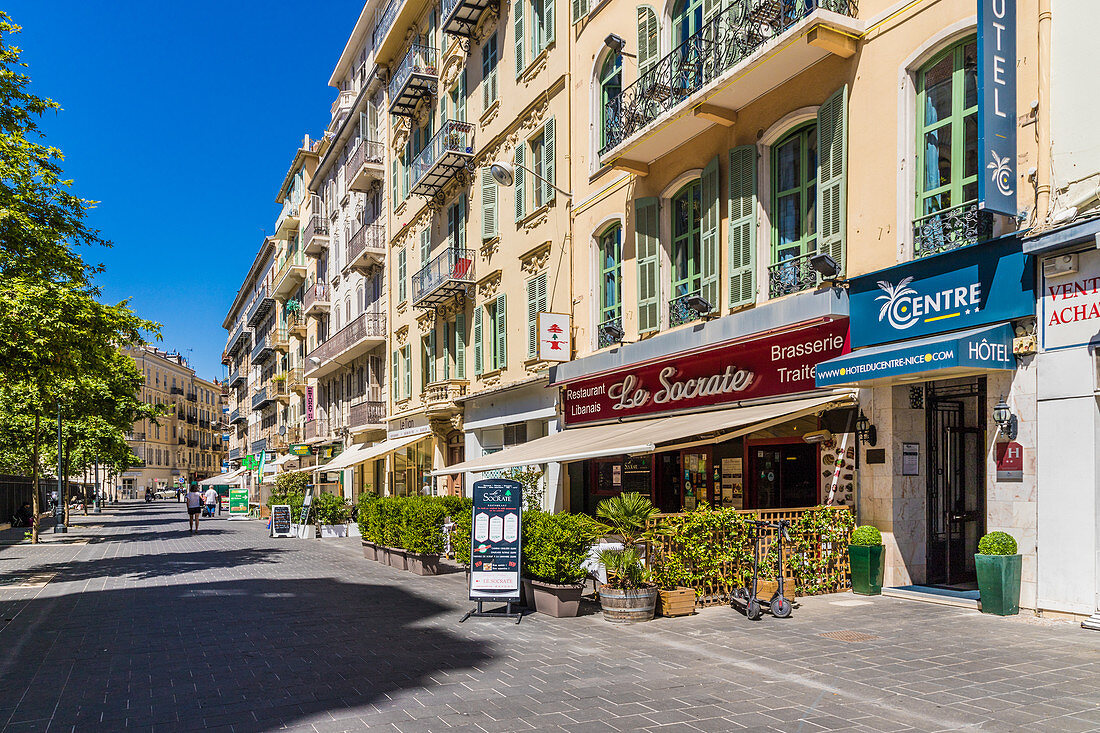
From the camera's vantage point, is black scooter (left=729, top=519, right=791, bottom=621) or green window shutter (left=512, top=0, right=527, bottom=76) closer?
black scooter (left=729, top=519, right=791, bottom=621)

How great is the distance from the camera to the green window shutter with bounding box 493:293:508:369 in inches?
894

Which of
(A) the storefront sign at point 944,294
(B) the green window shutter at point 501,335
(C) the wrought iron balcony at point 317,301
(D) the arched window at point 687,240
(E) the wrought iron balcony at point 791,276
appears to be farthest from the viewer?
(C) the wrought iron balcony at point 317,301

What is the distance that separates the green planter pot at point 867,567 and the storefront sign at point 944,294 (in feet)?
8.86

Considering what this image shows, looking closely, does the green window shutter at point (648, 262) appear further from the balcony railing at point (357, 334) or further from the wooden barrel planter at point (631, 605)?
the balcony railing at point (357, 334)

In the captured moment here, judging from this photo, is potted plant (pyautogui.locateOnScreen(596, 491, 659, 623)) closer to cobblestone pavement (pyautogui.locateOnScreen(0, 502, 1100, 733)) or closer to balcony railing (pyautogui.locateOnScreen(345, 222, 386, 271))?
cobblestone pavement (pyautogui.locateOnScreen(0, 502, 1100, 733))

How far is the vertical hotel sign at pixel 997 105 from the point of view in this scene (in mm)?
9234

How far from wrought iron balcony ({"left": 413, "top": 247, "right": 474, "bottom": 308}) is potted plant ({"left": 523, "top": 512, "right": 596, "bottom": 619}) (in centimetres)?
1451

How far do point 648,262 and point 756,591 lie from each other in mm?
7889

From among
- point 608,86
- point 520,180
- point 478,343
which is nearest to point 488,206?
point 520,180

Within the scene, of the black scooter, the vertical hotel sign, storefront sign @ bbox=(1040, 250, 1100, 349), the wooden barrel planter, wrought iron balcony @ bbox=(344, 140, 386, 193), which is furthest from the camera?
wrought iron balcony @ bbox=(344, 140, 386, 193)

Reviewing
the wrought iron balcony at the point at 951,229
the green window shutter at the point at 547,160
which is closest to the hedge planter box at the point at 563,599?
the wrought iron balcony at the point at 951,229

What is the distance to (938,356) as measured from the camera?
955 centimetres

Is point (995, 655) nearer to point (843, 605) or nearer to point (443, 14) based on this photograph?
point (843, 605)

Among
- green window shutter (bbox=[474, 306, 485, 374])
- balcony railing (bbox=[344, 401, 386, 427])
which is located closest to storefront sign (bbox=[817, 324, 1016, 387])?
green window shutter (bbox=[474, 306, 485, 374])
